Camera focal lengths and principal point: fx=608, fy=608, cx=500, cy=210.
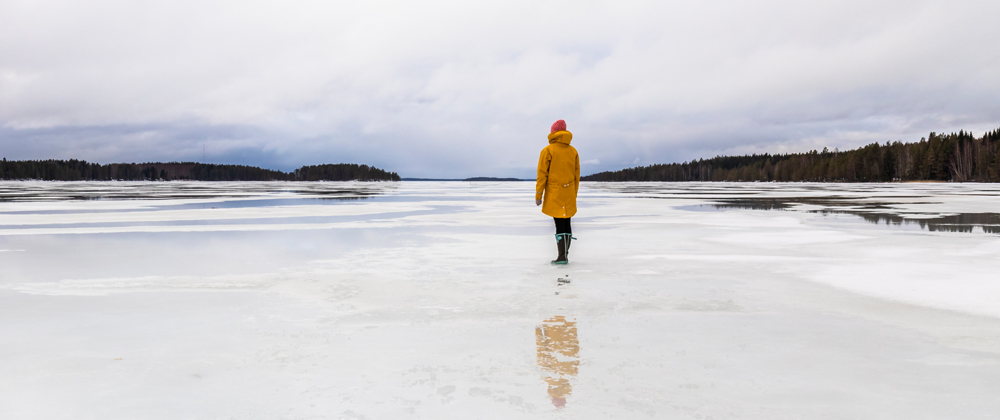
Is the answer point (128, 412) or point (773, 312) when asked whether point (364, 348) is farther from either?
point (773, 312)

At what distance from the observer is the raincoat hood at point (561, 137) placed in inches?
303

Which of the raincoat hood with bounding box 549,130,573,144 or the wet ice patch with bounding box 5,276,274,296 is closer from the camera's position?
the wet ice patch with bounding box 5,276,274,296

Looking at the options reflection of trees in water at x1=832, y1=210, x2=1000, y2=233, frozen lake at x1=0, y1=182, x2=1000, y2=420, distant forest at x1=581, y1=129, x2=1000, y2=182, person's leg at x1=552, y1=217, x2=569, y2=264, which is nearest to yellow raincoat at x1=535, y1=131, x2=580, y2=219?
person's leg at x1=552, y1=217, x2=569, y2=264

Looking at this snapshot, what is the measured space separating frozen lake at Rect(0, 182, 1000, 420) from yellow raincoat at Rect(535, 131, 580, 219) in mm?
756

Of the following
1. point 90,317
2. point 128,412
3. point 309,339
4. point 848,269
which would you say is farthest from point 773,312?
point 90,317

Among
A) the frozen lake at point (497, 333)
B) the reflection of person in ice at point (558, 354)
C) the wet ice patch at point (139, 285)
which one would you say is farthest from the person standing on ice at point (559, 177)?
the wet ice patch at point (139, 285)

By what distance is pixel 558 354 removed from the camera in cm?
363

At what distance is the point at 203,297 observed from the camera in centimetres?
543

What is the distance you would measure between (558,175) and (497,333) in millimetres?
3912

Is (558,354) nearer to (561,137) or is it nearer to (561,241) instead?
(561,241)

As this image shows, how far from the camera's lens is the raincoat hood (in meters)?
7.70

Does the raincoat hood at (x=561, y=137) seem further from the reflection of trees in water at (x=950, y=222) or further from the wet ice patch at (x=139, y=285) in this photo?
the reflection of trees in water at (x=950, y=222)

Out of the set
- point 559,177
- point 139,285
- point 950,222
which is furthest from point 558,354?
point 950,222

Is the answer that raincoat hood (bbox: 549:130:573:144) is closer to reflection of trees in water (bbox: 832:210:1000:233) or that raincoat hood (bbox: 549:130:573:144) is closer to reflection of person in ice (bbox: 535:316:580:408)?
reflection of person in ice (bbox: 535:316:580:408)
